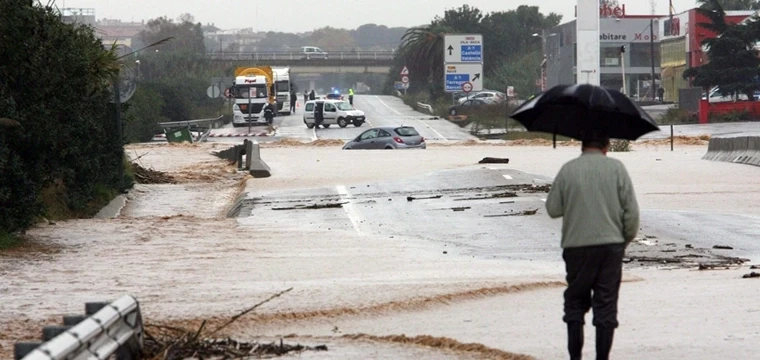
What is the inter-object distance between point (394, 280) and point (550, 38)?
123m

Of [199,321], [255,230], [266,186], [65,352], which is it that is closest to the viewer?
[65,352]

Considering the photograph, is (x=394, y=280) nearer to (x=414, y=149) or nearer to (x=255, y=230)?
(x=255, y=230)

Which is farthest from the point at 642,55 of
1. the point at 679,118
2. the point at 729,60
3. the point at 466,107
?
the point at 679,118

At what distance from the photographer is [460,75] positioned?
274 ft

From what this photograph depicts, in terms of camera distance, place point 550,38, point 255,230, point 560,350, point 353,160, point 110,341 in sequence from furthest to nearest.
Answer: point 550,38 → point 353,160 → point 255,230 → point 560,350 → point 110,341

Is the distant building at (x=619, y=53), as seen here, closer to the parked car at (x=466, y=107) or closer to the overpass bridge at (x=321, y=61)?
the parked car at (x=466, y=107)

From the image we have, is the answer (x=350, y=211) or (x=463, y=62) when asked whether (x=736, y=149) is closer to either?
(x=350, y=211)

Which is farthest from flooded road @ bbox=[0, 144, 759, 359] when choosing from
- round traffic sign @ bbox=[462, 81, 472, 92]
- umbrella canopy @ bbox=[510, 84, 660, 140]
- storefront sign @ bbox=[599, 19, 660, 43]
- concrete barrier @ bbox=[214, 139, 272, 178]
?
storefront sign @ bbox=[599, 19, 660, 43]

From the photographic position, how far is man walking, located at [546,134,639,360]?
8344 mm

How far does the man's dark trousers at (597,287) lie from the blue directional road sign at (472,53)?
A: 74.5m

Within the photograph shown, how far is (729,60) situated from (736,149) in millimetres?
48479

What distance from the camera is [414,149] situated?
53.2m

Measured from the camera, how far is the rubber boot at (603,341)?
327 inches

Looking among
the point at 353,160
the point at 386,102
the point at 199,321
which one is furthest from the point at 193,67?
the point at 199,321
